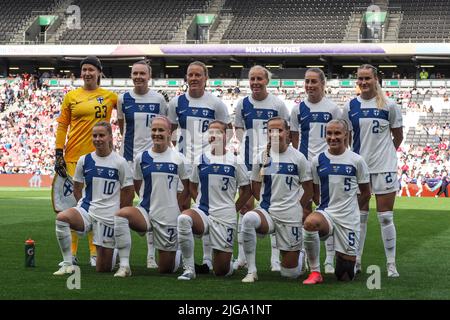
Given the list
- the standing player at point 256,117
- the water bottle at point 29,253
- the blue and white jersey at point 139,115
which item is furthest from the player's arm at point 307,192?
the water bottle at point 29,253

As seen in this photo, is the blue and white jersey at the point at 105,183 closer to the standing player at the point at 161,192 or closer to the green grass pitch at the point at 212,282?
the standing player at the point at 161,192

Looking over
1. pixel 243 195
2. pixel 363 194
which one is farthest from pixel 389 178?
pixel 243 195

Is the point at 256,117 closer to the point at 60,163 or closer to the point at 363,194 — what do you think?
the point at 363,194

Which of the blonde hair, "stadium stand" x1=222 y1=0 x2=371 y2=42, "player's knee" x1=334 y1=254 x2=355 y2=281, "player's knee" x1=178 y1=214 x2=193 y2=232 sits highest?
"stadium stand" x1=222 y1=0 x2=371 y2=42

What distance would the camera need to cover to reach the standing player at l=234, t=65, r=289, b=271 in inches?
359

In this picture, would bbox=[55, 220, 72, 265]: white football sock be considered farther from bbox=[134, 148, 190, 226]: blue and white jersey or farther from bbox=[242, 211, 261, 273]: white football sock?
bbox=[242, 211, 261, 273]: white football sock

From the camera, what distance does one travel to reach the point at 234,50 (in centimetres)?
4528

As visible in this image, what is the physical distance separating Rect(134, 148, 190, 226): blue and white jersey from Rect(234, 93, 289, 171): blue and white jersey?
0.98 m

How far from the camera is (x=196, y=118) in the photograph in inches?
364

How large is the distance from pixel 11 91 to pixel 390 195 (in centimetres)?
4003

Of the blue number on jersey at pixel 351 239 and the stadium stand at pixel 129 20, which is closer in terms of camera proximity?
the blue number on jersey at pixel 351 239

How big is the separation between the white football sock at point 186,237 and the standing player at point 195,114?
1119mm

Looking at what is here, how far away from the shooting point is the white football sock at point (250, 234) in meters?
8.04

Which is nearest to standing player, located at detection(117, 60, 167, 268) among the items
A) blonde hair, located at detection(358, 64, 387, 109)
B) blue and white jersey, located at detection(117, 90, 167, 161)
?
blue and white jersey, located at detection(117, 90, 167, 161)
